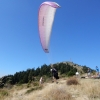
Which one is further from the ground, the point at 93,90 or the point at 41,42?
the point at 41,42

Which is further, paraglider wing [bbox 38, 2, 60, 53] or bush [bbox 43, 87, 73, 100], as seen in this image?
paraglider wing [bbox 38, 2, 60, 53]

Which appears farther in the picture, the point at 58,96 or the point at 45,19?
the point at 45,19

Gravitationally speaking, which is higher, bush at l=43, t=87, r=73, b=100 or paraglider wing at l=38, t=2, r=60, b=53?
paraglider wing at l=38, t=2, r=60, b=53

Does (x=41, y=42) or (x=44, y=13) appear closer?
(x=44, y=13)

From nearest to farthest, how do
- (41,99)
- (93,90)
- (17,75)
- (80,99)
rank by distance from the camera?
(80,99)
(41,99)
(93,90)
(17,75)

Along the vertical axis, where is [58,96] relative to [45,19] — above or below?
below

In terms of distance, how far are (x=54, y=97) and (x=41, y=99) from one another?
27.5 inches

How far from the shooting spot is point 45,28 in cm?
1425

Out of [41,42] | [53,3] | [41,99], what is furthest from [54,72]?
[41,99]

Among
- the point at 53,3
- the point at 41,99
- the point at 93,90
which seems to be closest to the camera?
A: the point at 41,99

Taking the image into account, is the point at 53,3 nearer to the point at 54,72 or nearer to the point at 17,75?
the point at 54,72

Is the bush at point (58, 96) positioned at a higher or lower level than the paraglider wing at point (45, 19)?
lower

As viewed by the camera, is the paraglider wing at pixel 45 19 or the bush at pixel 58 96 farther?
the paraglider wing at pixel 45 19

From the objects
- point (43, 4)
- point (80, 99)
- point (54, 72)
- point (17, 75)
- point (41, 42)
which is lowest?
point (80, 99)
